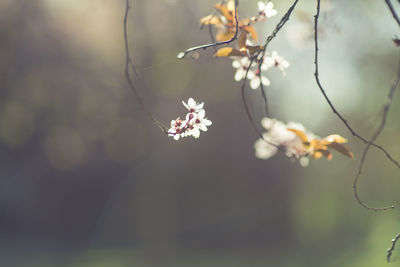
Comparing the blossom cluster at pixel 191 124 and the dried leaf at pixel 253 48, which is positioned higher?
the dried leaf at pixel 253 48

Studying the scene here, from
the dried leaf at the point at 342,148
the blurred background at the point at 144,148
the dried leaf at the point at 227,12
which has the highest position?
the blurred background at the point at 144,148

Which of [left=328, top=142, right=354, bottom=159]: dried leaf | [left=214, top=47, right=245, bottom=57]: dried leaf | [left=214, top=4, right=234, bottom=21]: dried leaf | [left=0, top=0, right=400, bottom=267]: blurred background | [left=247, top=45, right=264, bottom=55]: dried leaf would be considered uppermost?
[left=0, top=0, right=400, bottom=267]: blurred background

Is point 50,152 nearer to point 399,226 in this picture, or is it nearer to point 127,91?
point 127,91

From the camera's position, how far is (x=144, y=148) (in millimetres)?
7426

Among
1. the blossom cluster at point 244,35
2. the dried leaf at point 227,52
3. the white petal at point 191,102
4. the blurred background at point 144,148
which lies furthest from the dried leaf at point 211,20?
the blurred background at point 144,148

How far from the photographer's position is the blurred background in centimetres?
654

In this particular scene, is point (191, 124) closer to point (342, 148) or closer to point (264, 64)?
point (264, 64)

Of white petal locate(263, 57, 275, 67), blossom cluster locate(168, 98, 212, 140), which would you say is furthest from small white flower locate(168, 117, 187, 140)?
white petal locate(263, 57, 275, 67)

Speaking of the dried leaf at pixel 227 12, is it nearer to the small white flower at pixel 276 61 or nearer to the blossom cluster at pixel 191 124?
the small white flower at pixel 276 61

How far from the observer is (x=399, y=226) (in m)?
6.76

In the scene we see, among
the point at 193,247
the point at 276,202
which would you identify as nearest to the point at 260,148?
the point at 193,247

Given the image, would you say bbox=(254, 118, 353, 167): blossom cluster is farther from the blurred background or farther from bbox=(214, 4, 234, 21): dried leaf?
the blurred background

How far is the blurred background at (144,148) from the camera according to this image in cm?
654

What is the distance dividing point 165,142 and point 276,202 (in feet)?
8.38
